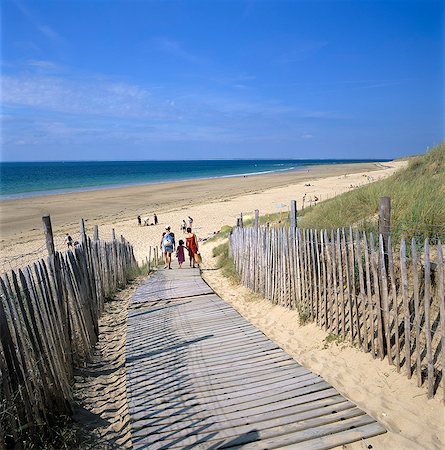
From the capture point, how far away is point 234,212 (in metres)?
26.4

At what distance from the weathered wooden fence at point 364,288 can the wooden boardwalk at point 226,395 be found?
77cm

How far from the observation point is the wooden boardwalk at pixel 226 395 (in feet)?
11.5

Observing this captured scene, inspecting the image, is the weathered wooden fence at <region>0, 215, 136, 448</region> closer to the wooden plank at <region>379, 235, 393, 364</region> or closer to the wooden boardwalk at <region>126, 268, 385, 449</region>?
the wooden boardwalk at <region>126, 268, 385, 449</region>

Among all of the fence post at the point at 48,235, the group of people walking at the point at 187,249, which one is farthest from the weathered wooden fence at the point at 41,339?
the group of people walking at the point at 187,249

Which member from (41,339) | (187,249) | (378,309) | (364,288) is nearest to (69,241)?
(187,249)

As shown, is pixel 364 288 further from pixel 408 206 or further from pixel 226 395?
pixel 408 206

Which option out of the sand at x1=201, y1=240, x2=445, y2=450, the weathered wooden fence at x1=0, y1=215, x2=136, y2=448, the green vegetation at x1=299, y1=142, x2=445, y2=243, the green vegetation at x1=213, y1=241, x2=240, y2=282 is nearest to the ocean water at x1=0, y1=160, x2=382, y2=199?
the green vegetation at x1=213, y1=241, x2=240, y2=282

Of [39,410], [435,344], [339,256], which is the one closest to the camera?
[39,410]

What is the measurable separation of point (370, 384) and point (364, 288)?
1247mm

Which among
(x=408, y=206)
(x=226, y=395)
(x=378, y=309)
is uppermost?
(x=408, y=206)

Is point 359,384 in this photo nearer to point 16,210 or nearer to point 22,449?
point 22,449

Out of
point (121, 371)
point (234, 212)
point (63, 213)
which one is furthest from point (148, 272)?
point (63, 213)

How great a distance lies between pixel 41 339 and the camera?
13.0 ft

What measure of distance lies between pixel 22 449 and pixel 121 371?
1.99 metres
